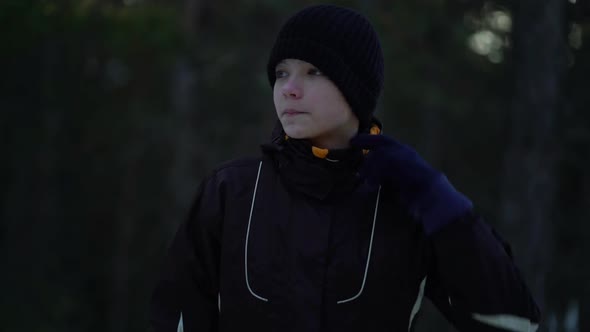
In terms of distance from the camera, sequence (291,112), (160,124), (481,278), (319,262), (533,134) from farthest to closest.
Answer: (160,124) < (533,134) < (291,112) < (319,262) < (481,278)

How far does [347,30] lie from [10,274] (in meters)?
13.1

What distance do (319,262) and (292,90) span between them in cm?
54

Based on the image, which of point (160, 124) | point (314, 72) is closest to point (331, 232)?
point (314, 72)

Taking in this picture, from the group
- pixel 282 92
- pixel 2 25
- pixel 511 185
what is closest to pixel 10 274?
pixel 2 25

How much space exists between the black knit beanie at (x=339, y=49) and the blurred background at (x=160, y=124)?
5871 millimetres

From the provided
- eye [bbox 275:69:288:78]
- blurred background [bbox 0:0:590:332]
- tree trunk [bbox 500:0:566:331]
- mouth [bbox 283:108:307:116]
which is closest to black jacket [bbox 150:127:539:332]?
mouth [bbox 283:108:307:116]

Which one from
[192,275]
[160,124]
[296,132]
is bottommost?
[160,124]

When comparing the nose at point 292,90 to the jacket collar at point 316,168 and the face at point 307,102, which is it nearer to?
the face at point 307,102

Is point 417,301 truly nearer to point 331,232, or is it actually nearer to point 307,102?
point 331,232

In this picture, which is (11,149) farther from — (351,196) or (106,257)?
(351,196)

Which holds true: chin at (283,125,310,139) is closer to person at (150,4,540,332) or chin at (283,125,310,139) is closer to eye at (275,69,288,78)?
person at (150,4,540,332)

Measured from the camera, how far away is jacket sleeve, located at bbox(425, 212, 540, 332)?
6.86 ft

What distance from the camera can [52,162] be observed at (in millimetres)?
16672

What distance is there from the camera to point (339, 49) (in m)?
2.34
